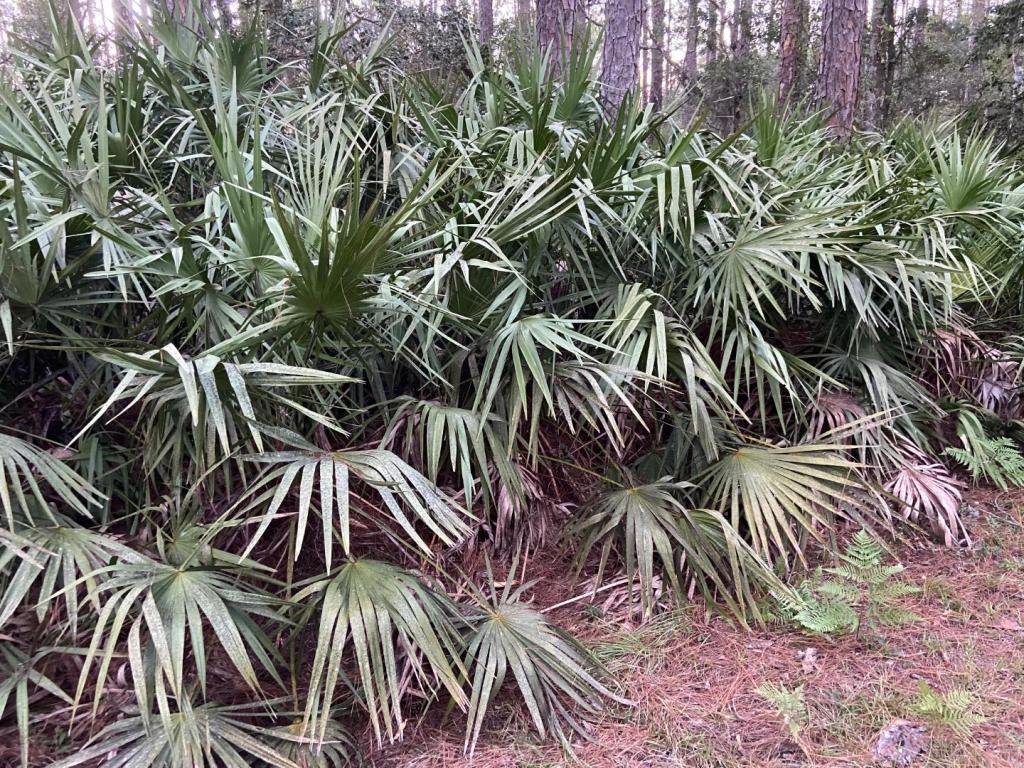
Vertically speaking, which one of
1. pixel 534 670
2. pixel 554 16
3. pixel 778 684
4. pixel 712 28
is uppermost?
pixel 712 28

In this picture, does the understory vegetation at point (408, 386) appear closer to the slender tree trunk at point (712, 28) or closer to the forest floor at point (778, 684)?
the forest floor at point (778, 684)

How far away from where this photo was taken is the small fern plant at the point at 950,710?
1.74 metres

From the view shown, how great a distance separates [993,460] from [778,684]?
6.50 feet

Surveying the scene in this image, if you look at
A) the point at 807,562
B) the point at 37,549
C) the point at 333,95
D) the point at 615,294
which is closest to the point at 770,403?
the point at 807,562

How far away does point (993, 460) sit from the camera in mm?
3105

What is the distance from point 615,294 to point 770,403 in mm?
976

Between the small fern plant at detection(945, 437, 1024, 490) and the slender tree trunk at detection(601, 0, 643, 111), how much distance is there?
289cm

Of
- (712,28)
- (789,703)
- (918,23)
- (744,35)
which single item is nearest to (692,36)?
(712,28)

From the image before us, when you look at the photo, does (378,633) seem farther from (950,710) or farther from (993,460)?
(993,460)

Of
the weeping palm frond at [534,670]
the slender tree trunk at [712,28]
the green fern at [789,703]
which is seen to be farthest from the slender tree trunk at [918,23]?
the weeping palm frond at [534,670]

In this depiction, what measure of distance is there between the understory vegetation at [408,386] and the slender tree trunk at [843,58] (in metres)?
2.24

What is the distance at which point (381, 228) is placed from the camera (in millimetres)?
1688

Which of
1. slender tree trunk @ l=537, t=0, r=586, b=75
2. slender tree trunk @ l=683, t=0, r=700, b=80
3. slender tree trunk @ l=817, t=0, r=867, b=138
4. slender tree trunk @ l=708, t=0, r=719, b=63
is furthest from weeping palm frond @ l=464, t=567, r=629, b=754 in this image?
slender tree trunk @ l=683, t=0, r=700, b=80

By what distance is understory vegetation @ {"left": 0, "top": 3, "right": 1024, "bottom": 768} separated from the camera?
1.67 metres
